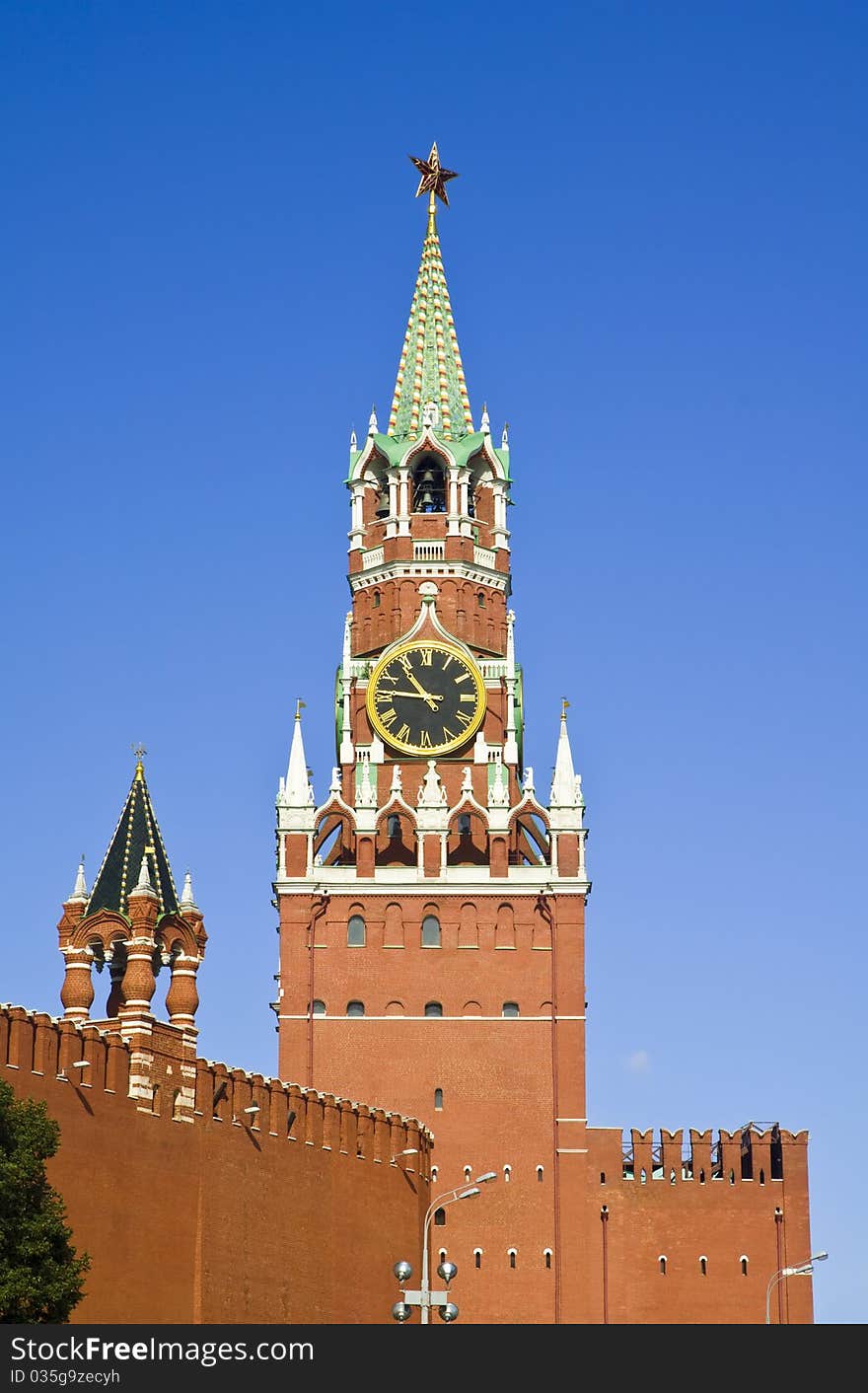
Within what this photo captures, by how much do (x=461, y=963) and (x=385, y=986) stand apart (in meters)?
2.48

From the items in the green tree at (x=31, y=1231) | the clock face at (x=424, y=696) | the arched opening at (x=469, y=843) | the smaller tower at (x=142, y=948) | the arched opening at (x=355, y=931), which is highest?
the clock face at (x=424, y=696)

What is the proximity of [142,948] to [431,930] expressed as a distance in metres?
20.9

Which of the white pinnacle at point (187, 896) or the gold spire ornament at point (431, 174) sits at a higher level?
the gold spire ornament at point (431, 174)

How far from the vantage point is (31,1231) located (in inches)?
2216

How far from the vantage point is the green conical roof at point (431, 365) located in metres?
99.0

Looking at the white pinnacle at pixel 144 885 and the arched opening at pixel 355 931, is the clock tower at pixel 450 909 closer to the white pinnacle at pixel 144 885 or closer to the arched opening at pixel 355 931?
the arched opening at pixel 355 931

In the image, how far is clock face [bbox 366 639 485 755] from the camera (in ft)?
304

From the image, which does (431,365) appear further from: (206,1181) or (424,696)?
(206,1181)

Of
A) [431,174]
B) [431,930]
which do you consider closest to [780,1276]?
[431,930]

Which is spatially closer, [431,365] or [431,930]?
[431,930]

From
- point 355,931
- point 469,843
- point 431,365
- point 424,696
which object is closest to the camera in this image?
point 355,931

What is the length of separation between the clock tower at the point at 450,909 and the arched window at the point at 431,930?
0.14 feet

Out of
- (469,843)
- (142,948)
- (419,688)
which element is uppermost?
(419,688)

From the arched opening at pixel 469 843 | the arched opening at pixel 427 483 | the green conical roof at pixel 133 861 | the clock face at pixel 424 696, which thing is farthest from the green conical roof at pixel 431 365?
the green conical roof at pixel 133 861
